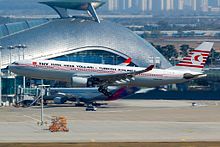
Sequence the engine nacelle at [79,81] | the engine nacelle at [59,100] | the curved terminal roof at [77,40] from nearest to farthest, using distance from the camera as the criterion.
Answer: the engine nacelle at [79,81], the engine nacelle at [59,100], the curved terminal roof at [77,40]

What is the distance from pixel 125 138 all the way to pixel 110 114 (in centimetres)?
2897

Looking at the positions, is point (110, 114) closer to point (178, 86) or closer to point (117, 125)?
point (117, 125)

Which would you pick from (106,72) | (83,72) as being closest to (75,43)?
(106,72)

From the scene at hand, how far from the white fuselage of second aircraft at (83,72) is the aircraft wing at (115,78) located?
24cm

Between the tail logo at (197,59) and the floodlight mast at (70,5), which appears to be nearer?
the tail logo at (197,59)

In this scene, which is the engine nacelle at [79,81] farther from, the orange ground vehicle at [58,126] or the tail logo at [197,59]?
the orange ground vehicle at [58,126]

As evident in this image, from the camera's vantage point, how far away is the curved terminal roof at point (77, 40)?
159375 millimetres

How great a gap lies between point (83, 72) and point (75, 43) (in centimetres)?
4769

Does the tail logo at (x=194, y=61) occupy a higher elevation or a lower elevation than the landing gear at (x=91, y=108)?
higher

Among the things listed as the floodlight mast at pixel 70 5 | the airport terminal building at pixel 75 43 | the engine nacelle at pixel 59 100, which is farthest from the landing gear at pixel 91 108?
the floodlight mast at pixel 70 5

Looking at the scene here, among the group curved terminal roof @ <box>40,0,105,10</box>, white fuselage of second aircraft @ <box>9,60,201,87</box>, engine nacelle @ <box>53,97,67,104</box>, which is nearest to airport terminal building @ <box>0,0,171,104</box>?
curved terminal roof @ <box>40,0,105,10</box>

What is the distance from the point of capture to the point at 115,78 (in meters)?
116

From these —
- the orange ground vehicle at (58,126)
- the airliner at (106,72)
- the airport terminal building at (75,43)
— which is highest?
the airport terminal building at (75,43)

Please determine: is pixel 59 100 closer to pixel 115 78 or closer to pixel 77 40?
pixel 115 78
